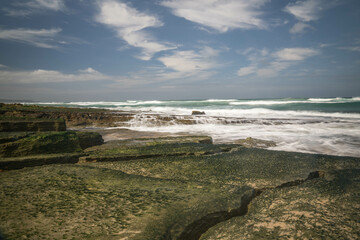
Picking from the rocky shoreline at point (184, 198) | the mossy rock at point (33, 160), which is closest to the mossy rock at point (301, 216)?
the rocky shoreline at point (184, 198)

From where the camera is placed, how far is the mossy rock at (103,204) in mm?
999

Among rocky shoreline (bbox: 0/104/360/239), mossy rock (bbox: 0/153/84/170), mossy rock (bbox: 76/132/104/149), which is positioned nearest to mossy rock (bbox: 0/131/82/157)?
rocky shoreline (bbox: 0/104/360/239)

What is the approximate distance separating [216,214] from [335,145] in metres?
5.51

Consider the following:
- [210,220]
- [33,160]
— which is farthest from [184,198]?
[33,160]

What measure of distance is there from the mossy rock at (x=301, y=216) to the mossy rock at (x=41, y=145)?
88.4 inches

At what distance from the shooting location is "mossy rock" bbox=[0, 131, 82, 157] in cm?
245

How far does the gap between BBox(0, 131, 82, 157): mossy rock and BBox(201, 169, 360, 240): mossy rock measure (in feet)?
7.36

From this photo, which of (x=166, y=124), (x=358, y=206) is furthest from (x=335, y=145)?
(x=166, y=124)

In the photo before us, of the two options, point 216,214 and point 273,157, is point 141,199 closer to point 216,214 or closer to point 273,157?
point 216,214

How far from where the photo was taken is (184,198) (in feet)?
4.40

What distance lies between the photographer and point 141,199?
1298mm

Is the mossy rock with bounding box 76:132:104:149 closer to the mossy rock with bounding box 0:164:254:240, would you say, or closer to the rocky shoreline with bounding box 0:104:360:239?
the rocky shoreline with bounding box 0:104:360:239

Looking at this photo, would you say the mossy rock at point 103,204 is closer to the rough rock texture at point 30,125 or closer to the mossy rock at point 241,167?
the mossy rock at point 241,167

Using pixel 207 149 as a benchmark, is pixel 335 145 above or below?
below
